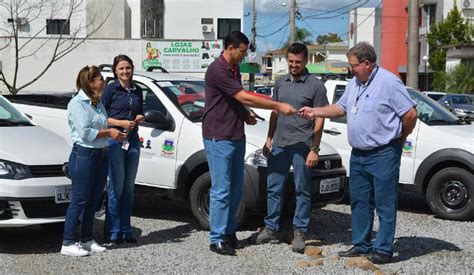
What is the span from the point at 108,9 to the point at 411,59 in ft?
77.9

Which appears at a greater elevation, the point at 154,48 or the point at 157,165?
the point at 154,48

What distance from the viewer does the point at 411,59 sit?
710 inches

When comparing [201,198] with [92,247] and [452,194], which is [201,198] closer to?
[92,247]

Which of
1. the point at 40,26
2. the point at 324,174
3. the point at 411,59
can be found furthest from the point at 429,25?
the point at 324,174

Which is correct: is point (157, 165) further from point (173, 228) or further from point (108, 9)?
point (108, 9)

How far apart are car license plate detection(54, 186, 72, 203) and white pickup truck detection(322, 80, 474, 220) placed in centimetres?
440

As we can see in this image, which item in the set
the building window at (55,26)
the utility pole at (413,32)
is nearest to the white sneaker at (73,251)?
the utility pole at (413,32)

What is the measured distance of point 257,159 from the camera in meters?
7.25

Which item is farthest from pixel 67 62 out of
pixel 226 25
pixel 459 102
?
pixel 459 102

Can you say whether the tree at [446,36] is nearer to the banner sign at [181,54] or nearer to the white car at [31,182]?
the banner sign at [181,54]

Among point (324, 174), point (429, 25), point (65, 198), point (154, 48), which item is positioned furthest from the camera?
point (429, 25)

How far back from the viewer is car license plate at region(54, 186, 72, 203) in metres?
6.50

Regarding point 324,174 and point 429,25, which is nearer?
point 324,174

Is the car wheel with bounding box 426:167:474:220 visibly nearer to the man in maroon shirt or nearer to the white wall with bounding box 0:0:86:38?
the man in maroon shirt
